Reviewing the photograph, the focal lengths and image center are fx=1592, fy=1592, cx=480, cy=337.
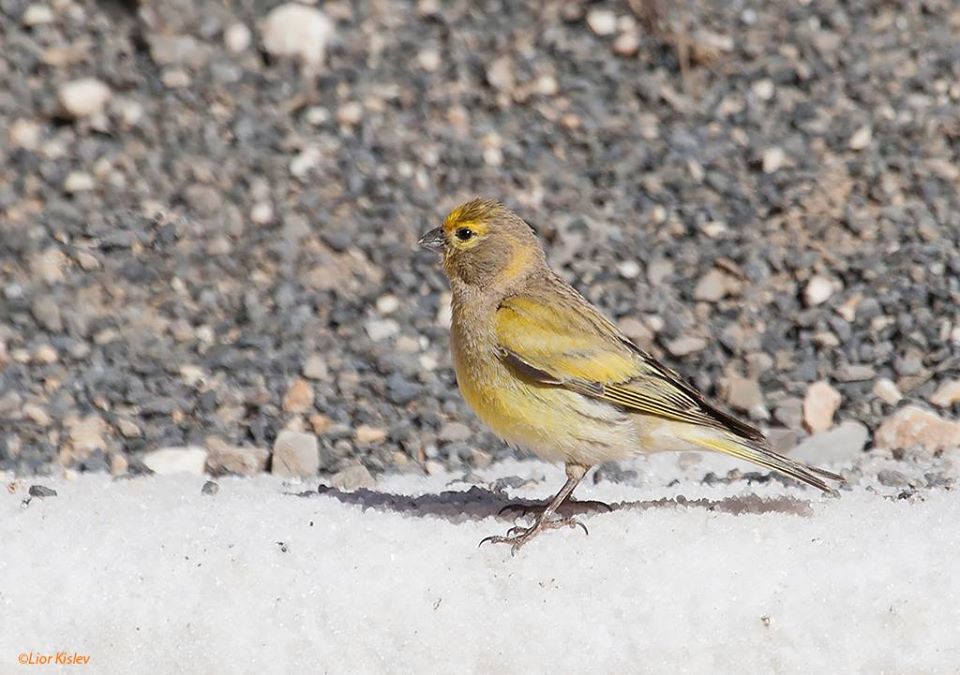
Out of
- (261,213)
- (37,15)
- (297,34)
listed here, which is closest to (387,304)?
(261,213)

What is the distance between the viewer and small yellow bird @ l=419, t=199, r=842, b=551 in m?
5.39

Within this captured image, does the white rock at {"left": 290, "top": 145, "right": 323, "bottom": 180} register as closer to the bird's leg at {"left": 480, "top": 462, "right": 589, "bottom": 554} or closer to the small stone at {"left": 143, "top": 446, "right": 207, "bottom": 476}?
the small stone at {"left": 143, "top": 446, "right": 207, "bottom": 476}

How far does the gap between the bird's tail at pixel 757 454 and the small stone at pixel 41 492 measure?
7.36 feet

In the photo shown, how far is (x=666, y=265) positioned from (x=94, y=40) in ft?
11.5

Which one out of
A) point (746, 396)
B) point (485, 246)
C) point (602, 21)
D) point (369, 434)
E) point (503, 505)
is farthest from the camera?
point (602, 21)

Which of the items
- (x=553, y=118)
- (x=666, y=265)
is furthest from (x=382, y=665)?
(x=553, y=118)

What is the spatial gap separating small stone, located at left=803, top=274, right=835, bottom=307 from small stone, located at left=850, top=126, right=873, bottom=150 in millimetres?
1170

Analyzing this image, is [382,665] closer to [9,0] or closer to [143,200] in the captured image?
[143,200]

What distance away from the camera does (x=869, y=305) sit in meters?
7.39

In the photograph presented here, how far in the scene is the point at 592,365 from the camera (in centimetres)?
552

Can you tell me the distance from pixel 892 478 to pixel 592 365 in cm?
136

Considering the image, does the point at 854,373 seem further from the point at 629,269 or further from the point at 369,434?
the point at 369,434

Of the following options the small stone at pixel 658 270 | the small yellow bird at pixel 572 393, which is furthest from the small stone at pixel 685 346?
the small yellow bird at pixel 572 393

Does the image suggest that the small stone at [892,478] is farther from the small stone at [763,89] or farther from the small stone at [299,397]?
the small stone at [763,89]
